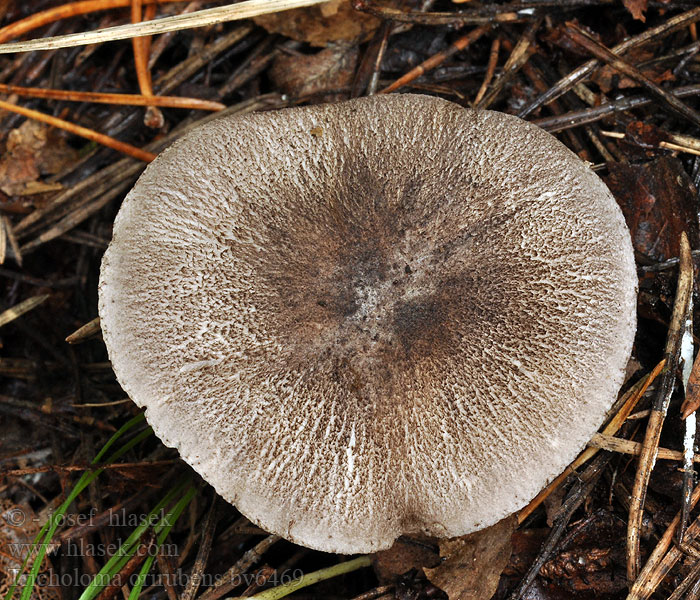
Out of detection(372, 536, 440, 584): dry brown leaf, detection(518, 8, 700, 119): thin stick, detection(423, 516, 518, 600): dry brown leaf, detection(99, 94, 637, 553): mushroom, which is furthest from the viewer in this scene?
detection(518, 8, 700, 119): thin stick

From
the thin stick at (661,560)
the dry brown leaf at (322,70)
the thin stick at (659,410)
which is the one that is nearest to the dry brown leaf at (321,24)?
the dry brown leaf at (322,70)

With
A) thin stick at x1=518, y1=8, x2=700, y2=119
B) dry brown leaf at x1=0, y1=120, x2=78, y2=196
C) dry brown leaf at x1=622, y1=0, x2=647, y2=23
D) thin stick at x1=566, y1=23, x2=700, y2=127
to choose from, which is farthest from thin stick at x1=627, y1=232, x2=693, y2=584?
dry brown leaf at x1=0, y1=120, x2=78, y2=196

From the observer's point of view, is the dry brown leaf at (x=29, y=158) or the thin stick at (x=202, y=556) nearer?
the thin stick at (x=202, y=556)

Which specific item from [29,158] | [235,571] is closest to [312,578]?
[235,571]

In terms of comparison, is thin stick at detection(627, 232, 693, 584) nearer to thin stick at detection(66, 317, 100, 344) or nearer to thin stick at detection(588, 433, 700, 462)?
thin stick at detection(588, 433, 700, 462)

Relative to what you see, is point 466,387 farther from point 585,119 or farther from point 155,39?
point 155,39

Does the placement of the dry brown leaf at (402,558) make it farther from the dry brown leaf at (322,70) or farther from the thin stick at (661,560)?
the dry brown leaf at (322,70)
